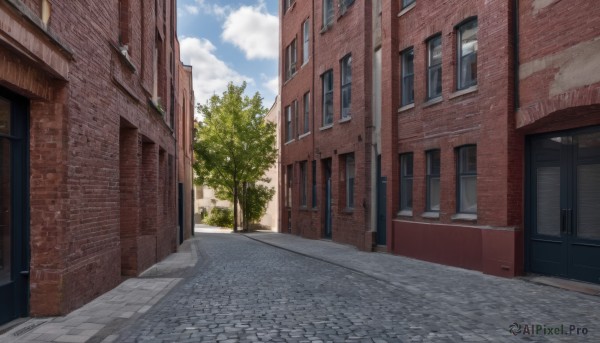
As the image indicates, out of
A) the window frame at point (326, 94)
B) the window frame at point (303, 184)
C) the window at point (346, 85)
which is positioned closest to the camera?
the window at point (346, 85)

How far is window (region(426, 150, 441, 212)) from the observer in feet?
44.7

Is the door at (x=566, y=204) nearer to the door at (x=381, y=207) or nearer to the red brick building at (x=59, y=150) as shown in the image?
the door at (x=381, y=207)

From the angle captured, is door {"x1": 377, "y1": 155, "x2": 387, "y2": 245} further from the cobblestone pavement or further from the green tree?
the green tree

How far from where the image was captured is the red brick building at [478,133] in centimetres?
948

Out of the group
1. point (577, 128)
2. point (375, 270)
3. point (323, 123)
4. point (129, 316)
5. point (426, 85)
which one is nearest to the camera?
point (129, 316)

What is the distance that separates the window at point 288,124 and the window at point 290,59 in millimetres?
1640

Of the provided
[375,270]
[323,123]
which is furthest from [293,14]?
[375,270]

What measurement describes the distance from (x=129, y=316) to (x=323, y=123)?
15.4 meters

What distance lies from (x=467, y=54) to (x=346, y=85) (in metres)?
7.25

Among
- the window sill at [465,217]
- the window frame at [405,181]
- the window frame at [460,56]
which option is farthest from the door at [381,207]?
the window frame at [460,56]

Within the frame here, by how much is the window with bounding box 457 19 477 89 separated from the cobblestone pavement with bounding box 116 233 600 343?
14.4ft

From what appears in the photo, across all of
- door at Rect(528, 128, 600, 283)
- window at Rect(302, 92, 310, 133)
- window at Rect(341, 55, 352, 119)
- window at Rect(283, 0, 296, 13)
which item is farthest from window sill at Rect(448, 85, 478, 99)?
window at Rect(283, 0, 296, 13)

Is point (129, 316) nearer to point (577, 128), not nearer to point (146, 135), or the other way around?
point (146, 135)

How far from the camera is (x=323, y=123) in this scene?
70.4 ft
